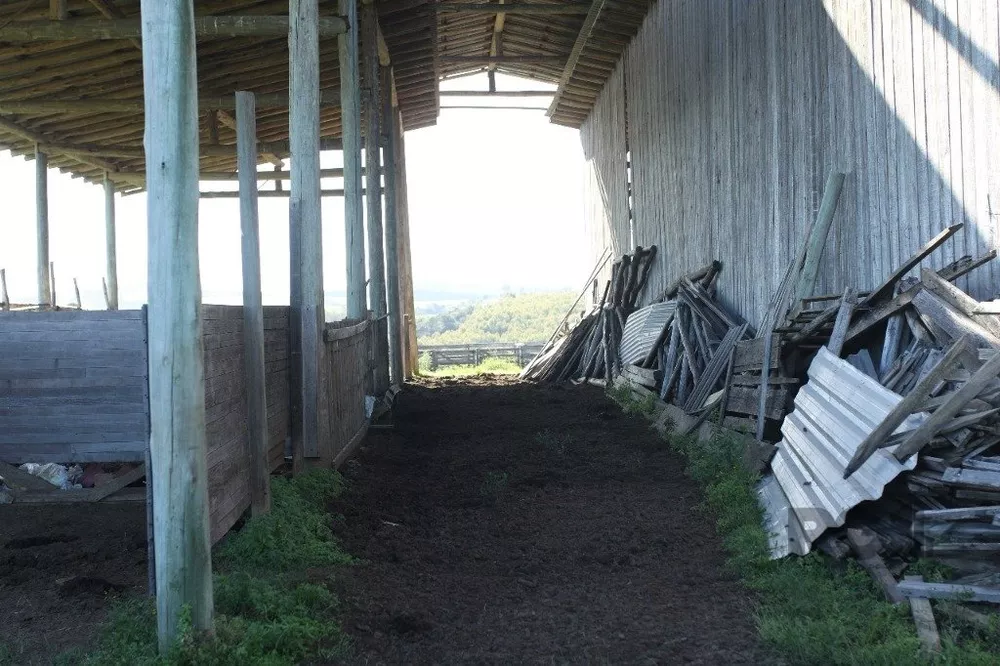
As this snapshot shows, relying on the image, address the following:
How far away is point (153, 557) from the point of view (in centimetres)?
495

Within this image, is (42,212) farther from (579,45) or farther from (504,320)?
(504,320)

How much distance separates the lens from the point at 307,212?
9.19 metres

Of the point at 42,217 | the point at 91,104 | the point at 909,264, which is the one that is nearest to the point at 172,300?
the point at 909,264

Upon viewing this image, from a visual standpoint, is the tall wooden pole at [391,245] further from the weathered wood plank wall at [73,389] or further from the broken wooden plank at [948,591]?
the broken wooden plank at [948,591]

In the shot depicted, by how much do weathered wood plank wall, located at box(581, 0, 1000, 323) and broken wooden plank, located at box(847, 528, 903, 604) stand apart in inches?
96.4

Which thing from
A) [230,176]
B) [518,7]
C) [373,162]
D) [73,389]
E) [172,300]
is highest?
[518,7]

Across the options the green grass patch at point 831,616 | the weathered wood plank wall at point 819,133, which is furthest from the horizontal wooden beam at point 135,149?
the green grass patch at point 831,616

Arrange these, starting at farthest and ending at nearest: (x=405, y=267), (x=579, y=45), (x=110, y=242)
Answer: (x=110, y=242), (x=405, y=267), (x=579, y=45)

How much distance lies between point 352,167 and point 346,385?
369 centimetres

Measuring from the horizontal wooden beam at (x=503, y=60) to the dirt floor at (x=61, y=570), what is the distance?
663 inches

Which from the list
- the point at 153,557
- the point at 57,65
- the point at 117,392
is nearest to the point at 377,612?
the point at 153,557

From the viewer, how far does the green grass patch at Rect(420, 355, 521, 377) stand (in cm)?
2672

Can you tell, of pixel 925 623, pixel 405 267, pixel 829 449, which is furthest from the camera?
pixel 405 267

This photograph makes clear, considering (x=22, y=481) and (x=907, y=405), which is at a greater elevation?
(x=907, y=405)
